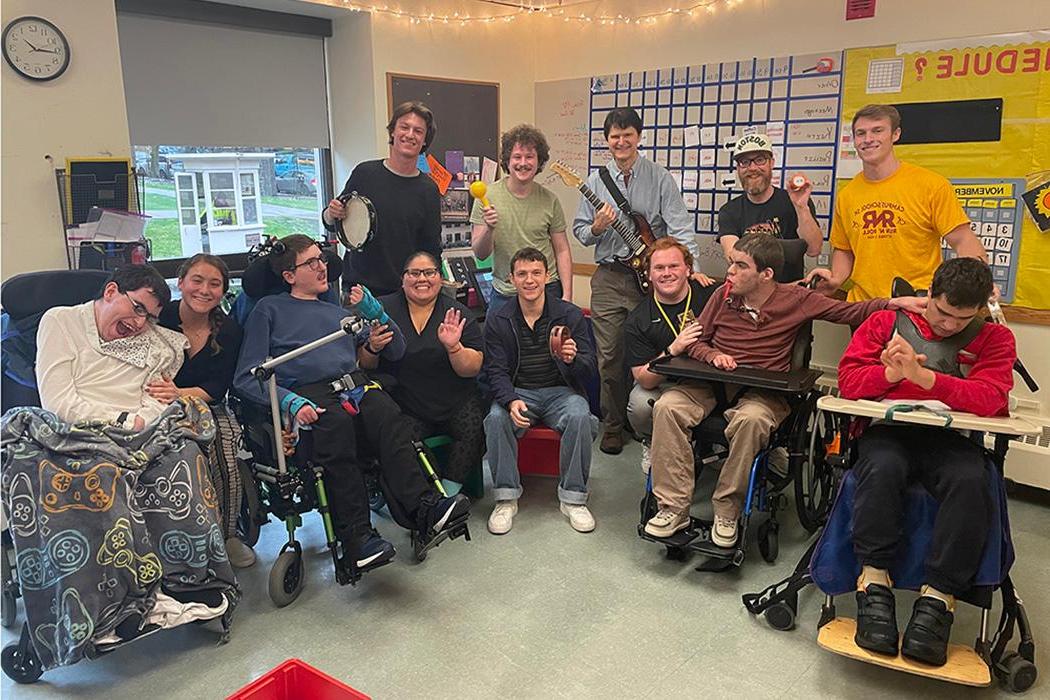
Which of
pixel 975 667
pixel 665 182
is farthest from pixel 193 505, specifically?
pixel 665 182

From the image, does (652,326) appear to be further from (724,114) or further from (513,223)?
(724,114)

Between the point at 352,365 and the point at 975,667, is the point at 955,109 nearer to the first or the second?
the point at 975,667

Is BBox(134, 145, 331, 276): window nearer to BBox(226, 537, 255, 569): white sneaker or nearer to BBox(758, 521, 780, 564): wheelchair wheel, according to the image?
BBox(226, 537, 255, 569): white sneaker

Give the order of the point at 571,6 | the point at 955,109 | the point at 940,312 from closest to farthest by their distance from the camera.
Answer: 1. the point at 940,312
2. the point at 955,109
3. the point at 571,6

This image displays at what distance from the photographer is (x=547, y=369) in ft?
11.2

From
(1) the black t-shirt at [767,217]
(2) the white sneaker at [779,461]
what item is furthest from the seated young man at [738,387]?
(1) the black t-shirt at [767,217]

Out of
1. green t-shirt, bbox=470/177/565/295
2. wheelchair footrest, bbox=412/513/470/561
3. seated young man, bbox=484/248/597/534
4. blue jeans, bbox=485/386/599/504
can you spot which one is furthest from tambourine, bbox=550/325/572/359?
wheelchair footrest, bbox=412/513/470/561

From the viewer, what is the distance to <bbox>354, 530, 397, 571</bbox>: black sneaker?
8.45ft

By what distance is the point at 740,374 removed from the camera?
9.20 feet

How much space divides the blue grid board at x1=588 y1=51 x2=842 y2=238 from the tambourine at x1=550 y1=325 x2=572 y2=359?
1520mm

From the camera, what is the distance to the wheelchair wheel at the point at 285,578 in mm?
2623

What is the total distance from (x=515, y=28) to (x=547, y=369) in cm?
265

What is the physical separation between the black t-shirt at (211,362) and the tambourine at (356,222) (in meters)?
0.67

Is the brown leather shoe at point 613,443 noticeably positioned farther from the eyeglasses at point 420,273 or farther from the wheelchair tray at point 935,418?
the wheelchair tray at point 935,418
